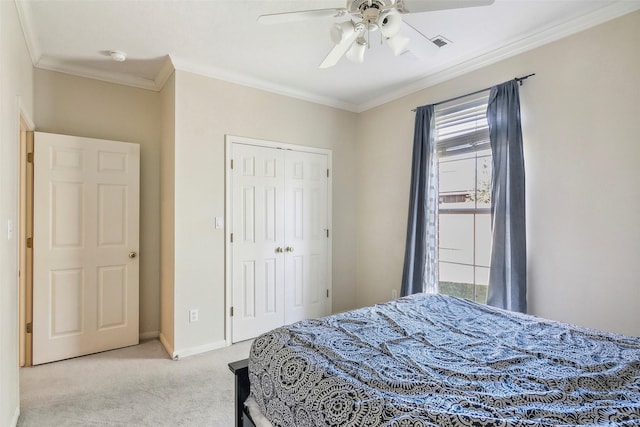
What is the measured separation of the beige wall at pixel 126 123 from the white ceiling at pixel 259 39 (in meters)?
0.13

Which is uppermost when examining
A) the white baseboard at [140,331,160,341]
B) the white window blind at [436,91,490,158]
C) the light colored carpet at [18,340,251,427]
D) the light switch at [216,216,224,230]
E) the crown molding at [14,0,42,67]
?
the crown molding at [14,0,42,67]

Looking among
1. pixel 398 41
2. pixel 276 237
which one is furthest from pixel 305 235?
pixel 398 41

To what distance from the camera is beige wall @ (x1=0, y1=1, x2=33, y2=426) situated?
1.68 meters

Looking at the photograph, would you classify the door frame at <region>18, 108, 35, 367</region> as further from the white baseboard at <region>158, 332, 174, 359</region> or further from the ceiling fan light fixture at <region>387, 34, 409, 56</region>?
the ceiling fan light fixture at <region>387, 34, 409, 56</region>

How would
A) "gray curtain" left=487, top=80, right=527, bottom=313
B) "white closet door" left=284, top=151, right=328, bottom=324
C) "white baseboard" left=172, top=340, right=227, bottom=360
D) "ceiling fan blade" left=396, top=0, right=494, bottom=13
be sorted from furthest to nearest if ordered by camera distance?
"white closet door" left=284, top=151, right=328, bottom=324 < "white baseboard" left=172, top=340, right=227, bottom=360 < "gray curtain" left=487, top=80, right=527, bottom=313 < "ceiling fan blade" left=396, top=0, right=494, bottom=13

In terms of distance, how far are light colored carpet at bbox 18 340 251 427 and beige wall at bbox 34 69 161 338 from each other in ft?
2.14

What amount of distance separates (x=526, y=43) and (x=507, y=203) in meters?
1.27

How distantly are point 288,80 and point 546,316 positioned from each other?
314cm

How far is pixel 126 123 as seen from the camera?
3305 millimetres

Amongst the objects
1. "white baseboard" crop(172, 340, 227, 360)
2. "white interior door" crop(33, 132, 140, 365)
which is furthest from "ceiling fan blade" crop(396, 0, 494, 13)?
"white baseboard" crop(172, 340, 227, 360)

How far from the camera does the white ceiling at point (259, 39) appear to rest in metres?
2.16

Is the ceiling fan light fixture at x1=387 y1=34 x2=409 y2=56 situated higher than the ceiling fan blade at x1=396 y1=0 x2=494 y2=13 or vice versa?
the ceiling fan blade at x1=396 y1=0 x2=494 y2=13

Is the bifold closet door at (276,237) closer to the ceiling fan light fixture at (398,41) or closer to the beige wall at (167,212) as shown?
the beige wall at (167,212)

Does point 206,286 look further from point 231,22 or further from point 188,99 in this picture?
point 231,22
